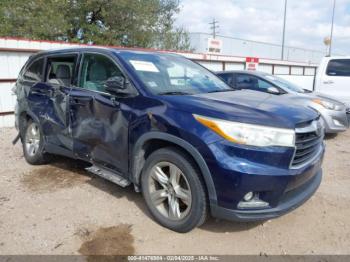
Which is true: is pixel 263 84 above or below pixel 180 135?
above

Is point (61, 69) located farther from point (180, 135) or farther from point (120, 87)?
point (180, 135)

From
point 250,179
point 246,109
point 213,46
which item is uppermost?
point 213,46

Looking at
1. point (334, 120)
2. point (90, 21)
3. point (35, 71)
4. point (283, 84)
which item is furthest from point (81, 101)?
point (90, 21)

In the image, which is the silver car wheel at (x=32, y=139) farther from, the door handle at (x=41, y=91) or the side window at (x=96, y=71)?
Answer: the side window at (x=96, y=71)

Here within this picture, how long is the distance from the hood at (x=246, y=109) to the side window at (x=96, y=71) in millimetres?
987

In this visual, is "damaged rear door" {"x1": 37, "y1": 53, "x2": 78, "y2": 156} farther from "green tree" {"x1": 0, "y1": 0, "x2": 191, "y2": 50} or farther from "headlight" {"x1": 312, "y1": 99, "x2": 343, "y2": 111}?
"green tree" {"x1": 0, "y1": 0, "x2": 191, "y2": 50}

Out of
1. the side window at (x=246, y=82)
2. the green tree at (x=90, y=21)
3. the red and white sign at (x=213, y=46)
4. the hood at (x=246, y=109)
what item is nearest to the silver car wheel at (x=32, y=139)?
the hood at (x=246, y=109)

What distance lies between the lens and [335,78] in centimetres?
847

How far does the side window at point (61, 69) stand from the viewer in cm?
423

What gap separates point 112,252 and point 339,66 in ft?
26.6

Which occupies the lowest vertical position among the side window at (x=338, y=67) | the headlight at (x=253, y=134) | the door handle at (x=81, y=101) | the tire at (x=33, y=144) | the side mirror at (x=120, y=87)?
the tire at (x=33, y=144)

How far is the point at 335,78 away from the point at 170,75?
6.52m

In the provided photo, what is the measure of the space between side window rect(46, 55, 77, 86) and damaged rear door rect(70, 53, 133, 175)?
0.23 meters

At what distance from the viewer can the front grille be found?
9.14 ft
